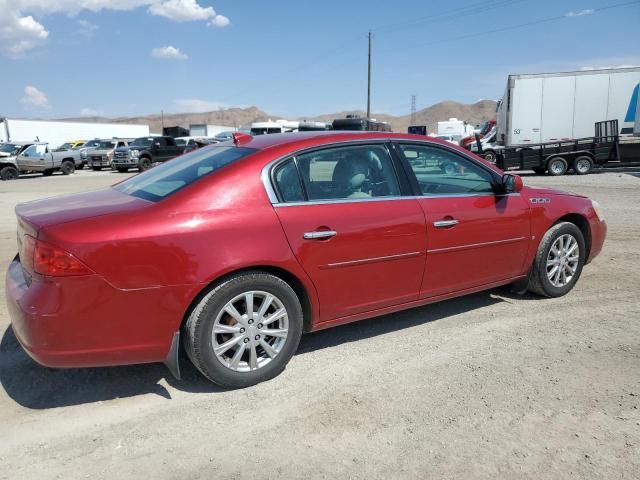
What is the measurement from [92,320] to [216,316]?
0.68 metres

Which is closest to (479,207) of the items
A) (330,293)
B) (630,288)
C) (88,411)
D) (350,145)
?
(350,145)

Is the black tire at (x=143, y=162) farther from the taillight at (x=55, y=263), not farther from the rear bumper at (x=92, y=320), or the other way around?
the taillight at (x=55, y=263)

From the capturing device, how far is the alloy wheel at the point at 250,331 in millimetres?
3143

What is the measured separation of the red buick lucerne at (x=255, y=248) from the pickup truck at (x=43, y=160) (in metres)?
25.1

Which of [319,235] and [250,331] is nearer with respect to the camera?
[250,331]

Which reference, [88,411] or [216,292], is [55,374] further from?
[216,292]

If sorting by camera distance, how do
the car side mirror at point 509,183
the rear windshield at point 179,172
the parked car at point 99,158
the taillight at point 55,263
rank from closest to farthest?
1. the taillight at point 55,263
2. the rear windshield at point 179,172
3. the car side mirror at point 509,183
4. the parked car at point 99,158

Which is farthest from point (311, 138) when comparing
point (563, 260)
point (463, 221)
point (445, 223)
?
point (563, 260)

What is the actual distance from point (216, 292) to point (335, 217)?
3.07ft

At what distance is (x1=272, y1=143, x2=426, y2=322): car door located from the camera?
3.36 m

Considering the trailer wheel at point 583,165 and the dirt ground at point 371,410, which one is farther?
the trailer wheel at point 583,165

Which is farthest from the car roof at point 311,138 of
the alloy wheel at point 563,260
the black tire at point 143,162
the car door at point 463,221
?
the black tire at point 143,162

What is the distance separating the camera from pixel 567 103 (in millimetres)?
20344

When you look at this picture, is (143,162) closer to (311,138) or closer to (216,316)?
(311,138)
